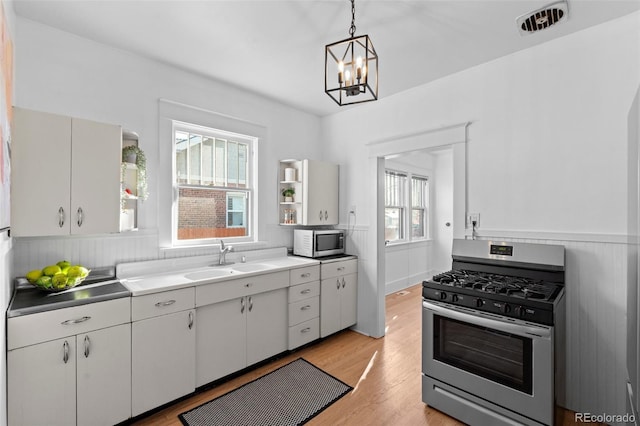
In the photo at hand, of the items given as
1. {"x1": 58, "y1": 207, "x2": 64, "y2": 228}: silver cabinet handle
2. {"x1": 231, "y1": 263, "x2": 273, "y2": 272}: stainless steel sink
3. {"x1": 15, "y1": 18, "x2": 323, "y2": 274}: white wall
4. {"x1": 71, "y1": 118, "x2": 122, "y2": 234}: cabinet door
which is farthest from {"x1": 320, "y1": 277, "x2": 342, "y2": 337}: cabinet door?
{"x1": 58, "y1": 207, "x2": 64, "y2": 228}: silver cabinet handle

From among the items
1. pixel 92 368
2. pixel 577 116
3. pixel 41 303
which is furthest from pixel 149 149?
pixel 577 116

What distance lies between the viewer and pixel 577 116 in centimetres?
233

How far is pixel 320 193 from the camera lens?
3812 millimetres

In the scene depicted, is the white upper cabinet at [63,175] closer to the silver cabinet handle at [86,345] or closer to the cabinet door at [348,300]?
the silver cabinet handle at [86,345]

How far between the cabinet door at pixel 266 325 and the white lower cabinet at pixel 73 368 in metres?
0.99

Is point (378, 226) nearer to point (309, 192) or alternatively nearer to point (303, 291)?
point (309, 192)

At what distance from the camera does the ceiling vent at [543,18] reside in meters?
2.04

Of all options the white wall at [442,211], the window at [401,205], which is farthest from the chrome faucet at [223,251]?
the white wall at [442,211]

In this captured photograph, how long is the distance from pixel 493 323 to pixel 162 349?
233 cm

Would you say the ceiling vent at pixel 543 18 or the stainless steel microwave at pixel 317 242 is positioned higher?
the ceiling vent at pixel 543 18

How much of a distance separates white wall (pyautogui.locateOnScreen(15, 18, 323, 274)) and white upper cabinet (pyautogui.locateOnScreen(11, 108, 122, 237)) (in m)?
0.34

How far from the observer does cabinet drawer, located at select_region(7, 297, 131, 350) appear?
1719mm

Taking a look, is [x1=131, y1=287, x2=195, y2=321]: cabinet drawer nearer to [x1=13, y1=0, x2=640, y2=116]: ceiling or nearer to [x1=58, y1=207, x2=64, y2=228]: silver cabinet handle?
[x1=58, y1=207, x2=64, y2=228]: silver cabinet handle

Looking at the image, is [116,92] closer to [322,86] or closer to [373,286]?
[322,86]
